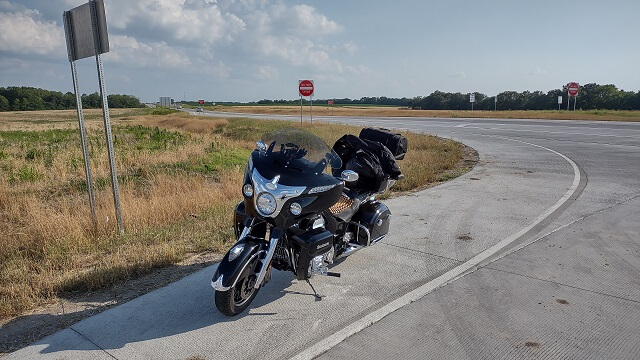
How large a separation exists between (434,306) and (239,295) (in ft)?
5.42

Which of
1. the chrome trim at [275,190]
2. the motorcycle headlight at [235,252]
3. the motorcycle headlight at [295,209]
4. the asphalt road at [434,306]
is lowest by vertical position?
the asphalt road at [434,306]

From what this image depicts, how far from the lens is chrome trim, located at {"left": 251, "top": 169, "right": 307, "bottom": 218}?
11.3ft

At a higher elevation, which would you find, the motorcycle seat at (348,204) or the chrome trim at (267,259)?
the motorcycle seat at (348,204)

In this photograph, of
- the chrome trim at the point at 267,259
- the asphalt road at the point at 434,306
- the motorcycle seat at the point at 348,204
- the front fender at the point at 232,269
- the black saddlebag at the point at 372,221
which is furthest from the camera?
the black saddlebag at the point at 372,221

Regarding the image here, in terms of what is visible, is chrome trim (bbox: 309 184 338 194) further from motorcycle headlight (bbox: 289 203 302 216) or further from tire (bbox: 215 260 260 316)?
tire (bbox: 215 260 260 316)

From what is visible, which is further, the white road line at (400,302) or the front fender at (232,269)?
the front fender at (232,269)

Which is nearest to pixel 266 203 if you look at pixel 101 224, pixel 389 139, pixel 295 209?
pixel 295 209

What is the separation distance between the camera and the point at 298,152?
380 centimetres

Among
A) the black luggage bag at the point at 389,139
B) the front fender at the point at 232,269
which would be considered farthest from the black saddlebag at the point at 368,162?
the front fender at the point at 232,269

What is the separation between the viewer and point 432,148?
16.6 m

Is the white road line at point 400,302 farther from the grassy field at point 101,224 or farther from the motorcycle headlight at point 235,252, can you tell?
the grassy field at point 101,224

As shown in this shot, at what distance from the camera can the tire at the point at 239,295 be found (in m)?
3.53

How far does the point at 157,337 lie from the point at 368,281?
6.55 feet

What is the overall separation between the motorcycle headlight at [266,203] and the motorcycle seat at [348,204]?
96 cm
